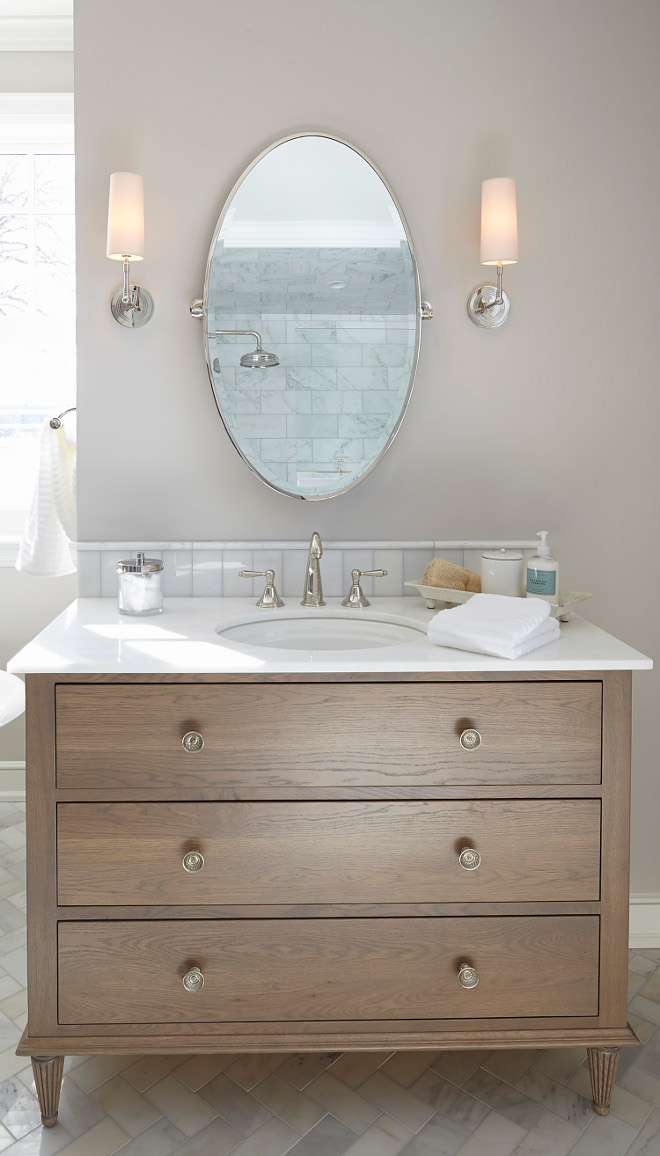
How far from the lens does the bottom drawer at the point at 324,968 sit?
4.72 ft

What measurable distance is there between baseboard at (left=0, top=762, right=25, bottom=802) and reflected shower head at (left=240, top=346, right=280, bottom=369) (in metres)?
1.74

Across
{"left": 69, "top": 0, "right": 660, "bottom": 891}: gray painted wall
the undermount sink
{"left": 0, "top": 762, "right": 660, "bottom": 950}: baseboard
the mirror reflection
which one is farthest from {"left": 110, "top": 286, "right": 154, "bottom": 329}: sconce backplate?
{"left": 0, "top": 762, "right": 660, "bottom": 950}: baseboard

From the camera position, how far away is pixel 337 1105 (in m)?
1.55

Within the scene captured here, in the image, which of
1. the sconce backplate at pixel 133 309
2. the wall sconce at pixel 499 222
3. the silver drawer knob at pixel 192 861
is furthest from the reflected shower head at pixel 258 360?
the silver drawer knob at pixel 192 861

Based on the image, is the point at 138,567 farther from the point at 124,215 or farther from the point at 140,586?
the point at 124,215

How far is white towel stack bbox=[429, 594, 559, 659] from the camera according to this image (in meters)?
1.41

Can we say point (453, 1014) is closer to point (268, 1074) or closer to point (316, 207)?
point (268, 1074)

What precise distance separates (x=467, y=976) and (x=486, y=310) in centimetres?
139

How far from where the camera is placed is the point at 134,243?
1.77 metres

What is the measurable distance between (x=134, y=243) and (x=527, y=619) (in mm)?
1147

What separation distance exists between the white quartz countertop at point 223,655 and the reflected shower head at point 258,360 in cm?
62

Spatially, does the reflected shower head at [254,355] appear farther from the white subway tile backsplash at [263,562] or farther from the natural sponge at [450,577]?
the natural sponge at [450,577]

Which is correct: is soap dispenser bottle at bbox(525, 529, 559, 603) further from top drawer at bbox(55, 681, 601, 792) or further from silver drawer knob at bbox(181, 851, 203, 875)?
silver drawer knob at bbox(181, 851, 203, 875)

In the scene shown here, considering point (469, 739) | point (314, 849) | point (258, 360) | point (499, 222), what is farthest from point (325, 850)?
point (499, 222)
